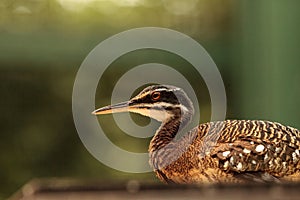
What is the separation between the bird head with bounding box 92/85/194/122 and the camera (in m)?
1.84

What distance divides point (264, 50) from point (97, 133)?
54 centimetres

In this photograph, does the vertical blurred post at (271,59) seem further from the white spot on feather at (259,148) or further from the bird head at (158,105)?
the white spot on feather at (259,148)

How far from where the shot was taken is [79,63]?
104 inches

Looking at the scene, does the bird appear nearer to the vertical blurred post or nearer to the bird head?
the bird head

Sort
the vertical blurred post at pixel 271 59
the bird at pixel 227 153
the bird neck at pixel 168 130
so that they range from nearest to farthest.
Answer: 1. the bird at pixel 227 153
2. the bird neck at pixel 168 130
3. the vertical blurred post at pixel 271 59

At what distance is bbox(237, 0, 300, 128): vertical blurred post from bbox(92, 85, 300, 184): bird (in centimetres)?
82

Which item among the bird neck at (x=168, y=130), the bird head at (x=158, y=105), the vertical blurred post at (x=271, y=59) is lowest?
the bird neck at (x=168, y=130)

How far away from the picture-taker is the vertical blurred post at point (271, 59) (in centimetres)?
261

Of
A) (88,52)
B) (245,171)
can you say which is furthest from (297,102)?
(245,171)

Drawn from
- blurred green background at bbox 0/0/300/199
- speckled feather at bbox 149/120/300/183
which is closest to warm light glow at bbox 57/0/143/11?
blurred green background at bbox 0/0/300/199

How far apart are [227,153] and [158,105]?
26cm

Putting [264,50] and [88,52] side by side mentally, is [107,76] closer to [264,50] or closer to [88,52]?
[88,52]

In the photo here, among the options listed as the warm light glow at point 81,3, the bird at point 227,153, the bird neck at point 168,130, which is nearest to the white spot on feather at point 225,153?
the bird at point 227,153

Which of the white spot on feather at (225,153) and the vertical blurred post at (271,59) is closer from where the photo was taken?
the white spot on feather at (225,153)
